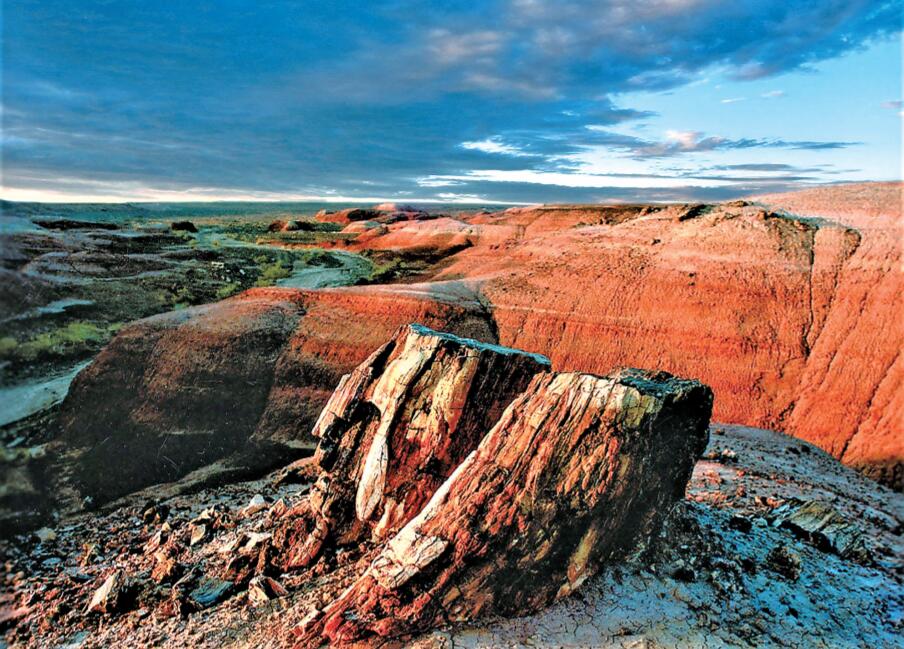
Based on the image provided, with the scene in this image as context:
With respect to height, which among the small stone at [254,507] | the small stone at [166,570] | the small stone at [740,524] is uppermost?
the small stone at [740,524]

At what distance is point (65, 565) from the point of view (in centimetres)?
838

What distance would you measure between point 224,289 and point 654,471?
27.9m

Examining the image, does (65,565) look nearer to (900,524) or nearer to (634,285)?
(900,524)

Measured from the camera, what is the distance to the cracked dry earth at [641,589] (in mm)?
5035

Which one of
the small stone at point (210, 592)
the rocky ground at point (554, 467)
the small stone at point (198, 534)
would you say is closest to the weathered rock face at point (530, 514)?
the rocky ground at point (554, 467)

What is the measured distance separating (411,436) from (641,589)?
270cm

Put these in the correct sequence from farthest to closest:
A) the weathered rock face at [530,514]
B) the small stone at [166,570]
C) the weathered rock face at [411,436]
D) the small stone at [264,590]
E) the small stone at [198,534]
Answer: the small stone at [198,534]
the small stone at [166,570]
the weathered rock face at [411,436]
the small stone at [264,590]
the weathered rock face at [530,514]

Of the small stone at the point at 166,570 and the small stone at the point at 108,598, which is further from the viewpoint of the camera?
the small stone at the point at 166,570

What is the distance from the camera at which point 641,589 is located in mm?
5383

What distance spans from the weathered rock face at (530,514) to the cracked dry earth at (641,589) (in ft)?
0.74

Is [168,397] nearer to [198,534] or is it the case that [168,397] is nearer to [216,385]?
[216,385]

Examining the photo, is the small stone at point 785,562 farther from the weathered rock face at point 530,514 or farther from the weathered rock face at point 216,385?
the weathered rock face at point 216,385

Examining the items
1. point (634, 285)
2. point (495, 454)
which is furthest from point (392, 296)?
point (495, 454)

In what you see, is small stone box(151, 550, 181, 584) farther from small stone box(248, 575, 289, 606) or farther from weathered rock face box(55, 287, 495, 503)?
weathered rock face box(55, 287, 495, 503)
